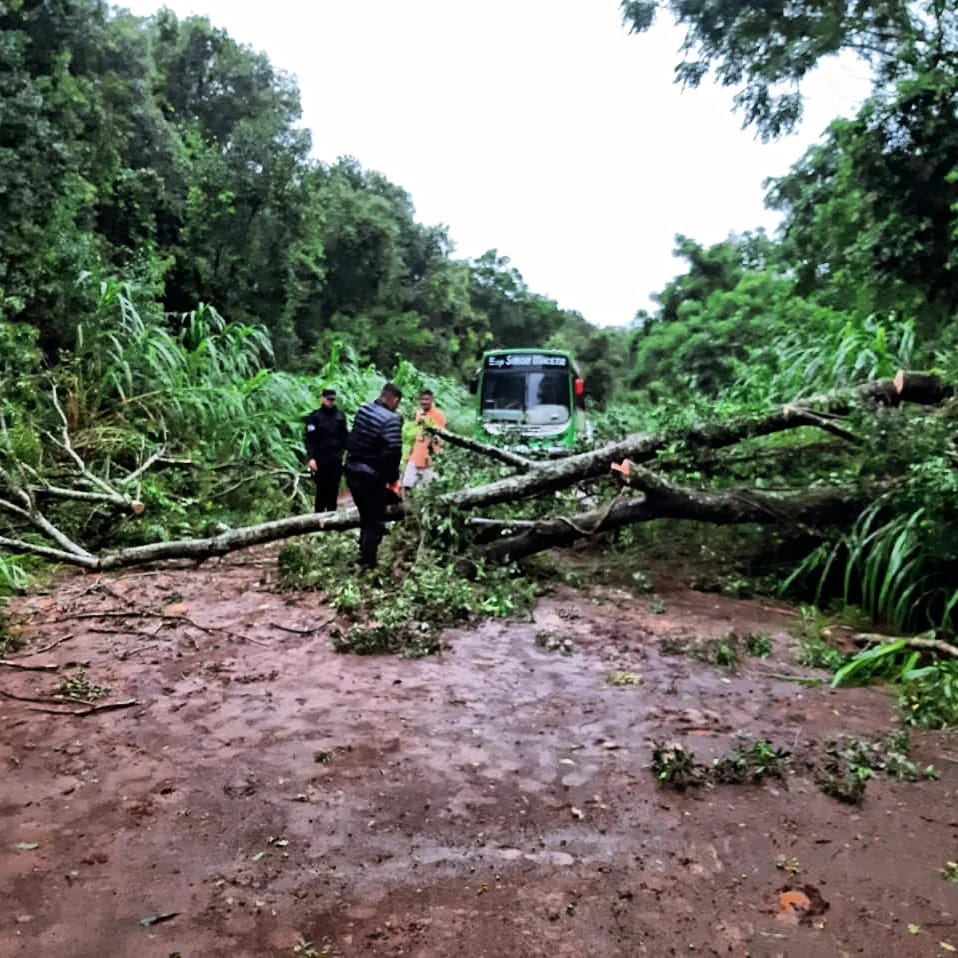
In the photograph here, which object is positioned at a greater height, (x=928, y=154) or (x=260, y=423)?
(x=928, y=154)

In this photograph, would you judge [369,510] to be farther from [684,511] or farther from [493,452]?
[684,511]

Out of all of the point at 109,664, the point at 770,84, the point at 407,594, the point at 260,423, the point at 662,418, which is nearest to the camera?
the point at 109,664

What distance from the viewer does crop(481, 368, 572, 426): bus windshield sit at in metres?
14.3

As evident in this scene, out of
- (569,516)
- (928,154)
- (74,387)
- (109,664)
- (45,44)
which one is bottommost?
(109,664)

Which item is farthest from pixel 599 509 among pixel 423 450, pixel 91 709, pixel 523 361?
pixel 523 361

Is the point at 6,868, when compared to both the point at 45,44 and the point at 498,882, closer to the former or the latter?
the point at 498,882

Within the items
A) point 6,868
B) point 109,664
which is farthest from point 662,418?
point 6,868

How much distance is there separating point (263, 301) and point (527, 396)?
27.1ft

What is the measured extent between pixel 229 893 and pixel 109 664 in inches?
103

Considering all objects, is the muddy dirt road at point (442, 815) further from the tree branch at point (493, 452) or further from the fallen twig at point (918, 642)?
the tree branch at point (493, 452)

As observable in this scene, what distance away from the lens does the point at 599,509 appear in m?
7.09

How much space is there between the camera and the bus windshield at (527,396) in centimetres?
1434

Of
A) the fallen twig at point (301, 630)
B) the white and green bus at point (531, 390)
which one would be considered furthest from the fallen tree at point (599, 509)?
the white and green bus at point (531, 390)

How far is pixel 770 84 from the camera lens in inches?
330
